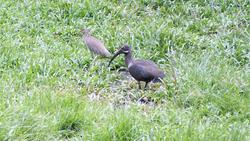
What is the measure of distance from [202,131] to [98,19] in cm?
412

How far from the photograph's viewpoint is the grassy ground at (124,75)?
16.3ft

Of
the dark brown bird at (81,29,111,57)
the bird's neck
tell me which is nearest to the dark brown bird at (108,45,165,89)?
the bird's neck

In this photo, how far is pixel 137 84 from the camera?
22.6 ft

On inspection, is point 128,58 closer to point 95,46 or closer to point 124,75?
point 124,75

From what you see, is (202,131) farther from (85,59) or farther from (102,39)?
A: (102,39)

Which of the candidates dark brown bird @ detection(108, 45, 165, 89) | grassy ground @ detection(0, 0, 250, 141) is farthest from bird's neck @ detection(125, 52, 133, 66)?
grassy ground @ detection(0, 0, 250, 141)

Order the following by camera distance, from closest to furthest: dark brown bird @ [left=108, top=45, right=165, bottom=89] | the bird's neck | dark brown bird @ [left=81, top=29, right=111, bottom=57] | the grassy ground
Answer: the grassy ground < dark brown bird @ [left=108, top=45, right=165, bottom=89] < the bird's neck < dark brown bird @ [left=81, top=29, right=111, bottom=57]

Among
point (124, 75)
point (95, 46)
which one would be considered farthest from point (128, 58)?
point (95, 46)

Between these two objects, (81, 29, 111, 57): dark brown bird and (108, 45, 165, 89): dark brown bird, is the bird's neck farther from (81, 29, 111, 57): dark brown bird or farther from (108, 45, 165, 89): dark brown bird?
(81, 29, 111, 57): dark brown bird

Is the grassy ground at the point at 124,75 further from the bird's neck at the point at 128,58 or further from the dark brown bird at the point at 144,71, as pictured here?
the bird's neck at the point at 128,58

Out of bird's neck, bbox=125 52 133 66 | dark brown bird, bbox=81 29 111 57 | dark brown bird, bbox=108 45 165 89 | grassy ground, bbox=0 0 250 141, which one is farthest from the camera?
dark brown bird, bbox=81 29 111 57

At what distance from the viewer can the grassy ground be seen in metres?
4.98

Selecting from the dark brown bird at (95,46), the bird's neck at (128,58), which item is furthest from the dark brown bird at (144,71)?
the dark brown bird at (95,46)

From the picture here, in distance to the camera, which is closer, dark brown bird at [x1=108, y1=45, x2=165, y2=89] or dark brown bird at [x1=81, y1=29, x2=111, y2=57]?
dark brown bird at [x1=108, y1=45, x2=165, y2=89]
